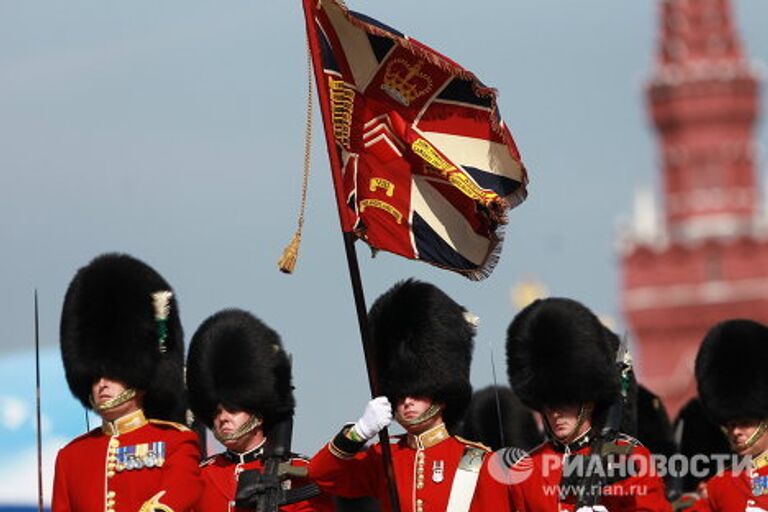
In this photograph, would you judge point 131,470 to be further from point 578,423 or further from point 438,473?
point 578,423

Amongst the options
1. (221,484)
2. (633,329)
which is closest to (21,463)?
(221,484)

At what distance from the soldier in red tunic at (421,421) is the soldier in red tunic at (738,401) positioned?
982 mm

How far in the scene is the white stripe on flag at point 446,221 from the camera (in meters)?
12.6

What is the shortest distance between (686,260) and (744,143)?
4.28 metres

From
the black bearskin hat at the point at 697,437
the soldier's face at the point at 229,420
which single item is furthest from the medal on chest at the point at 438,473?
the black bearskin hat at the point at 697,437

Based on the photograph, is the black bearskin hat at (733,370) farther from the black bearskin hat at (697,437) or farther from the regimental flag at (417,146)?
the black bearskin hat at (697,437)

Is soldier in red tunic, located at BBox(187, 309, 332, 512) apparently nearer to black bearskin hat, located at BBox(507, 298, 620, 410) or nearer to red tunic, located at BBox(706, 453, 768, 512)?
black bearskin hat, located at BBox(507, 298, 620, 410)

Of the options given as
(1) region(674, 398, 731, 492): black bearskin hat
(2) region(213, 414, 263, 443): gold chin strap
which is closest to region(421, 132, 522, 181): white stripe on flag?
(2) region(213, 414, 263, 443): gold chin strap

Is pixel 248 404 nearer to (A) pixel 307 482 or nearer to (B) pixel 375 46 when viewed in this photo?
(A) pixel 307 482

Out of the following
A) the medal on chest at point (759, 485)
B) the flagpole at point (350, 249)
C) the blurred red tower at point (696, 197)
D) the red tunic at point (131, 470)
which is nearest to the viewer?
the flagpole at point (350, 249)

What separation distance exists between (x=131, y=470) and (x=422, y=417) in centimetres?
124

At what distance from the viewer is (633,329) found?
98.2 meters

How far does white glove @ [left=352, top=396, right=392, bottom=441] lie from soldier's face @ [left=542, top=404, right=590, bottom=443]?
2.86 ft

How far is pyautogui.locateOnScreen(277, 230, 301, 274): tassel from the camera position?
12.0 metres
